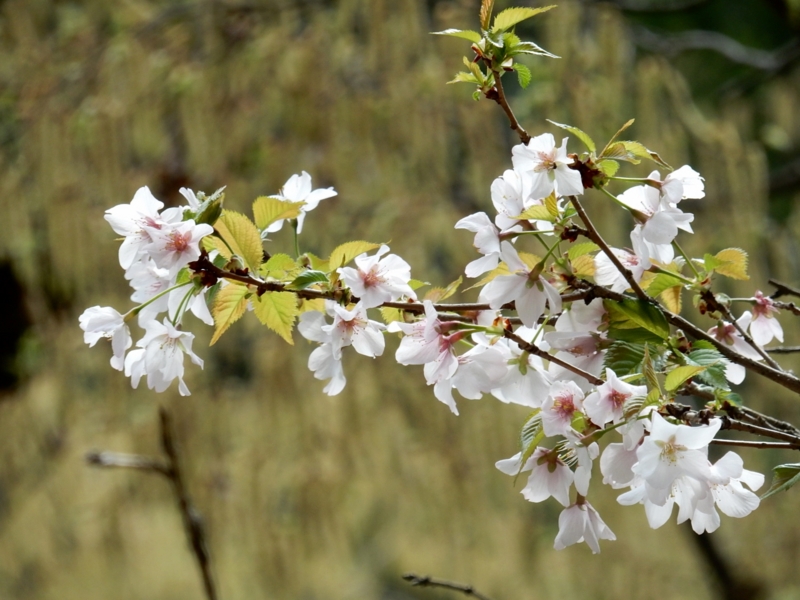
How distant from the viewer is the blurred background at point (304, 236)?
1.88m

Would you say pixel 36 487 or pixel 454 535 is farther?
pixel 36 487

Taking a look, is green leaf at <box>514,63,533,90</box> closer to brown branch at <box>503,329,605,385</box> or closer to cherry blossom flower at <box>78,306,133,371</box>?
brown branch at <box>503,329,605,385</box>

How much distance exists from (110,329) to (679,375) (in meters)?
0.26

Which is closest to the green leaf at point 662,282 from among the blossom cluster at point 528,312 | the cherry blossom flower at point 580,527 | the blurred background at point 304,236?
the blossom cluster at point 528,312

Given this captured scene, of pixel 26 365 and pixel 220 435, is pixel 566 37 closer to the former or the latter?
pixel 220 435

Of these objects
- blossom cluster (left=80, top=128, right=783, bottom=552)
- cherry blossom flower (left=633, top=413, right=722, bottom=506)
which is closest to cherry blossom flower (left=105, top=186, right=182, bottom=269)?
blossom cluster (left=80, top=128, right=783, bottom=552)

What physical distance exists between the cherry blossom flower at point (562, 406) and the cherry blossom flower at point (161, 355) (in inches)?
6.6

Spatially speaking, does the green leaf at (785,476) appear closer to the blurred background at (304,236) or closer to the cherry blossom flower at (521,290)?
the cherry blossom flower at (521,290)

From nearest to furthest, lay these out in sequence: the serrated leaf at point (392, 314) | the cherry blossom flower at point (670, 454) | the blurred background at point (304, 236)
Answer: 1. the cherry blossom flower at point (670, 454)
2. the serrated leaf at point (392, 314)
3. the blurred background at point (304, 236)

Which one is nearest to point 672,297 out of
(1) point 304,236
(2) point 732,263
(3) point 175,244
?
(2) point 732,263

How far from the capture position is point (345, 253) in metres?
0.39

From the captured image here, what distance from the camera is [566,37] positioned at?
1649 millimetres

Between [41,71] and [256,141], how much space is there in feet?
1.85

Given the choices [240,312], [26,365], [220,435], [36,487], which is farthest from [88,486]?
[240,312]
